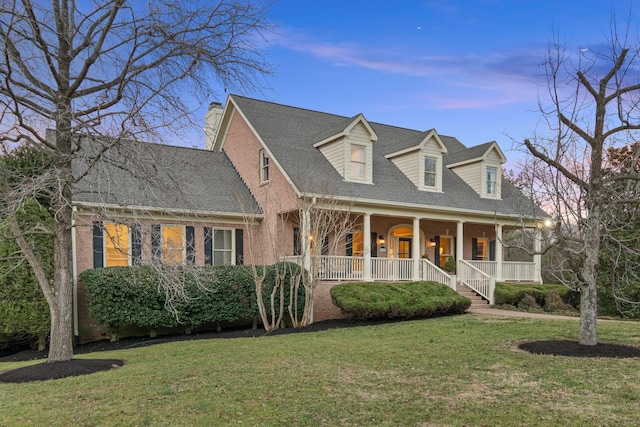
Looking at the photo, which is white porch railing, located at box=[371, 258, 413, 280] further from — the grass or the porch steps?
the grass

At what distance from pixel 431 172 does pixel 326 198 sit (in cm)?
634

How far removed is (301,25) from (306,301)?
7.56 metres

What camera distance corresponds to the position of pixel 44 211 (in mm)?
11789

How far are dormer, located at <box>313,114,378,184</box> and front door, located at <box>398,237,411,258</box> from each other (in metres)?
3.85

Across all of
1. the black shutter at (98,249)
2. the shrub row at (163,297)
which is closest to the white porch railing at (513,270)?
the shrub row at (163,297)

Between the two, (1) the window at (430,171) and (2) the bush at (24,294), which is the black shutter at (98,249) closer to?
(2) the bush at (24,294)

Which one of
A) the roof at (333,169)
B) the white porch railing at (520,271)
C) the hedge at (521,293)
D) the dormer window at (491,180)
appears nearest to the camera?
the roof at (333,169)

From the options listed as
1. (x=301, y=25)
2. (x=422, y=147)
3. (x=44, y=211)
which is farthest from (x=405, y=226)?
(x=44, y=211)

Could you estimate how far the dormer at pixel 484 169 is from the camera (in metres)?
19.8

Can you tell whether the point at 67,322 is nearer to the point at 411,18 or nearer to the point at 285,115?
the point at 411,18

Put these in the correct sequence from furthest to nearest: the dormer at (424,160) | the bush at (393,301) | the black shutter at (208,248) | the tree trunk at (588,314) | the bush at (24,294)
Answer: the dormer at (424,160), the black shutter at (208,248), the bush at (393,301), the bush at (24,294), the tree trunk at (588,314)

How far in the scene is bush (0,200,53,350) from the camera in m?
10.9

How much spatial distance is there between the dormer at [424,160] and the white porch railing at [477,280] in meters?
3.22

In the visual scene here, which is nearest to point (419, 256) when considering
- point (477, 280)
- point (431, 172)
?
point (477, 280)
